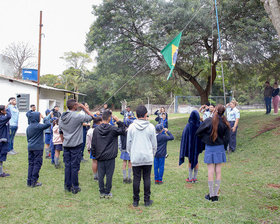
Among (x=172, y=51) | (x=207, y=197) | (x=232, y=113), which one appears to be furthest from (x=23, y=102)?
(x=207, y=197)

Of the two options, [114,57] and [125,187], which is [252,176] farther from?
[114,57]

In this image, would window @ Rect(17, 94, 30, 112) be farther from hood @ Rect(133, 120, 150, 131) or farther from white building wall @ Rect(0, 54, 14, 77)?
white building wall @ Rect(0, 54, 14, 77)

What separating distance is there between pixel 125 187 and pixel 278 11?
4.92 metres

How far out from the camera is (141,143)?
3.93m

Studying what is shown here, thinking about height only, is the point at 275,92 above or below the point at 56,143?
above

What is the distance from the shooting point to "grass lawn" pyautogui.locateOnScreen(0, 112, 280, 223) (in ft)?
11.8

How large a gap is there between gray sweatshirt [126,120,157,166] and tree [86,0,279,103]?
305 inches

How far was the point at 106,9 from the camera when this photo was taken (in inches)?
488

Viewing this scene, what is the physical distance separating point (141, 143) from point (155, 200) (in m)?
1.16

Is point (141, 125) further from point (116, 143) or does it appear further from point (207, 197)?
point (207, 197)

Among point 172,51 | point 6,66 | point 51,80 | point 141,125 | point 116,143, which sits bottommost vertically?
point 116,143

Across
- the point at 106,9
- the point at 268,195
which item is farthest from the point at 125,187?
the point at 106,9

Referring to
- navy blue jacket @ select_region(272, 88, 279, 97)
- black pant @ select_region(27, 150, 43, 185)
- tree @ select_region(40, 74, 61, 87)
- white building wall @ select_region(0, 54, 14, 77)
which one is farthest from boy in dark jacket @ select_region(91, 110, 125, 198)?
tree @ select_region(40, 74, 61, 87)

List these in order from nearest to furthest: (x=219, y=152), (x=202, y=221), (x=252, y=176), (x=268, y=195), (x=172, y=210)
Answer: (x=202, y=221) < (x=172, y=210) < (x=219, y=152) < (x=268, y=195) < (x=252, y=176)
